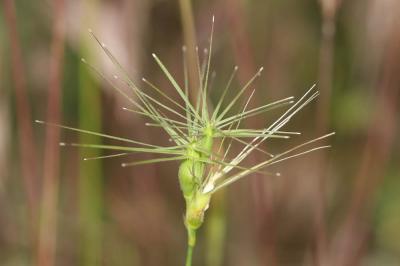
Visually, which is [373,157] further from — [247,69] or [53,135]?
[53,135]

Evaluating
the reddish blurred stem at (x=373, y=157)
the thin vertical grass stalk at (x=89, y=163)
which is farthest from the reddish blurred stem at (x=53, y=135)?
the reddish blurred stem at (x=373, y=157)

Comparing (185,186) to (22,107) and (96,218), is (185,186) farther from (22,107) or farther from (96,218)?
(96,218)

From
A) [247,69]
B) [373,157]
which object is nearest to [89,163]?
[247,69]

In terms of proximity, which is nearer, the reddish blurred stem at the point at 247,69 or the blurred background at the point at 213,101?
the reddish blurred stem at the point at 247,69

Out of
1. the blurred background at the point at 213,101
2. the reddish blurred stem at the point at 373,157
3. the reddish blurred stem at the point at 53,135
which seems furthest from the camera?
the blurred background at the point at 213,101

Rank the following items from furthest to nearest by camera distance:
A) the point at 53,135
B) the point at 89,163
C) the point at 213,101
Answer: the point at 213,101 < the point at 89,163 < the point at 53,135

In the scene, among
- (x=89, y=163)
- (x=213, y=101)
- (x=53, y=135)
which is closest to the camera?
(x=53, y=135)

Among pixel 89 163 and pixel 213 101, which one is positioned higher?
pixel 213 101

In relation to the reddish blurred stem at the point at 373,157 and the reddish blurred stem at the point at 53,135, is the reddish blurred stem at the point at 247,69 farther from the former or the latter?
the reddish blurred stem at the point at 53,135
